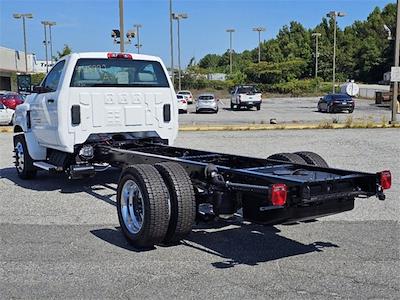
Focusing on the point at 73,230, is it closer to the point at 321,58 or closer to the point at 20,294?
the point at 20,294

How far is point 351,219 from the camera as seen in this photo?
23.5 feet

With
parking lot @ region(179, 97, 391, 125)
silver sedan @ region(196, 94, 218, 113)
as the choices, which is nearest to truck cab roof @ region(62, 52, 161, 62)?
parking lot @ region(179, 97, 391, 125)

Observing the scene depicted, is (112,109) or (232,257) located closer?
(232,257)

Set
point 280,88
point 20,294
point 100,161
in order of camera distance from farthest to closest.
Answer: point 280,88 → point 100,161 → point 20,294

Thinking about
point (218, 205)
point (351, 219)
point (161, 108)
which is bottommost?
point (351, 219)

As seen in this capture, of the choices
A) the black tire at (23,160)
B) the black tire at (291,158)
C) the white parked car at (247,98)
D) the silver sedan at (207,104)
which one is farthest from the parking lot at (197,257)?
the white parked car at (247,98)

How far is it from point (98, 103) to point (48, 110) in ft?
3.01

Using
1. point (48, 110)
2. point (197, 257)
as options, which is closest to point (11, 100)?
point (48, 110)

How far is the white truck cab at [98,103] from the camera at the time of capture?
8.66 m

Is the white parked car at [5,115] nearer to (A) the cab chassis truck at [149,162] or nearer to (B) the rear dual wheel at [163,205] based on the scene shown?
(A) the cab chassis truck at [149,162]

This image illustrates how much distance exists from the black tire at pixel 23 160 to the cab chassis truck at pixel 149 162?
2cm

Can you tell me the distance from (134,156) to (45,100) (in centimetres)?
251

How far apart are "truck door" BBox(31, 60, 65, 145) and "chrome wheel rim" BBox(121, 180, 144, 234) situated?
2906 mm

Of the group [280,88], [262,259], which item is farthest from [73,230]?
[280,88]
